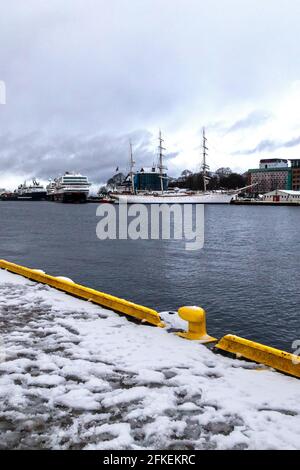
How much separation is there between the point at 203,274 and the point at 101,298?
10646mm

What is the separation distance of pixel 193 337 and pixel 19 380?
3.45 metres

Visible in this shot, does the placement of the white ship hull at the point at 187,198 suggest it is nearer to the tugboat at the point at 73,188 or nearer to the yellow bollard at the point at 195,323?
the tugboat at the point at 73,188

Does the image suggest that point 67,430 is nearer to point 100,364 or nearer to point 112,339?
point 100,364

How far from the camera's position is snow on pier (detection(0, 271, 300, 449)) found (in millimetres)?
4477

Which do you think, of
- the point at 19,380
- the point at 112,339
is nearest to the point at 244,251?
the point at 112,339

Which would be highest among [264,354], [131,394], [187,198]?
[187,198]

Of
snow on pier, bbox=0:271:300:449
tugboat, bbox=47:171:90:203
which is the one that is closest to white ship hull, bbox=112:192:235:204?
tugboat, bbox=47:171:90:203

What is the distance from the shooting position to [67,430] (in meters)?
4.58

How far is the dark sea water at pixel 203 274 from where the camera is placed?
12.6 m

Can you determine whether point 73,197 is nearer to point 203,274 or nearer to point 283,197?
point 283,197

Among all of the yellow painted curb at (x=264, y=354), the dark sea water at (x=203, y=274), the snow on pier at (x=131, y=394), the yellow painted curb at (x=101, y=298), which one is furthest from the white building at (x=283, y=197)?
the snow on pier at (x=131, y=394)

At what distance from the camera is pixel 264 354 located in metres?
6.63

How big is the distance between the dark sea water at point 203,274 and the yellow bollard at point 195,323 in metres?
3.37

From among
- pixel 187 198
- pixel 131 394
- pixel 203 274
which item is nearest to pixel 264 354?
pixel 131 394
